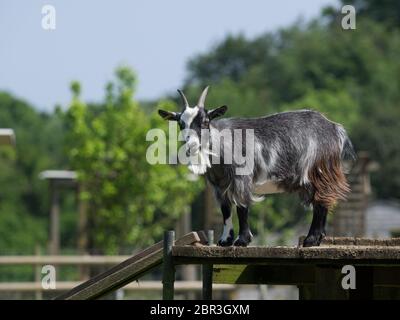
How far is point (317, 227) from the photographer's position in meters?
10.2

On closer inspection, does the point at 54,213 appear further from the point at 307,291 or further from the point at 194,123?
the point at 194,123

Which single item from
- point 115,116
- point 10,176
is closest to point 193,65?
point 10,176

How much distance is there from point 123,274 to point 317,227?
175 cm

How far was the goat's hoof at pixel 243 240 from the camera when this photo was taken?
1001 centimetres

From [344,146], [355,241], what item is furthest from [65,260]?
[344,146]

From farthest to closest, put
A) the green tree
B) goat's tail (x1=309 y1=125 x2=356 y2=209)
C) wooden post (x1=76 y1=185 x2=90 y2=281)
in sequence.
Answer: wooden post (x1=76 y1=185 x2=90 y2=281)
the green tree
goat's tail (x1=309 y1=125 x2=356 y2=209)

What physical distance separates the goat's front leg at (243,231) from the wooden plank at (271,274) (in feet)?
5.21

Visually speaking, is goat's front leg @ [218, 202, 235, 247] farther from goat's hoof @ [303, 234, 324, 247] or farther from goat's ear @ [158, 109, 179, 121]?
goat's ear @ [158, 109, 179, 121]

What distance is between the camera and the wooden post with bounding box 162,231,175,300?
32.8 feet

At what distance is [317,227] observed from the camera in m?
10.2

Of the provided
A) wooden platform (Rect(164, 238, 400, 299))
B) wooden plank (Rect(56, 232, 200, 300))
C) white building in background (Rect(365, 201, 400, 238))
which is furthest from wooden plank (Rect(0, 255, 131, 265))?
white building in background (Rect(365, 201, 400, 238))

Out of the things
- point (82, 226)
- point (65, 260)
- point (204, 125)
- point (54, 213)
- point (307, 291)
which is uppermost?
point (204, 125)

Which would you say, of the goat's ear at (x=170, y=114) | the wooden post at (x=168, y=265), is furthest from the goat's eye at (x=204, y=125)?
the wooden post at (x=168, y=265)
